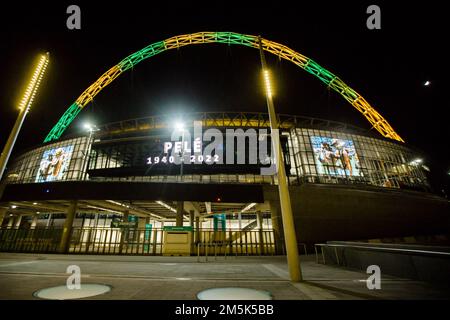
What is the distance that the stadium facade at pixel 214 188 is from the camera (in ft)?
52.4

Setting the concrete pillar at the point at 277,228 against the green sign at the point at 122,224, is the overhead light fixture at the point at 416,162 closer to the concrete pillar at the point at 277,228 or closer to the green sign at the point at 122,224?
the concrete pillar at the point at 277,228

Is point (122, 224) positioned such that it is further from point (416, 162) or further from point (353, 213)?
point (416, 162)

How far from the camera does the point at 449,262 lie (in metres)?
5.02

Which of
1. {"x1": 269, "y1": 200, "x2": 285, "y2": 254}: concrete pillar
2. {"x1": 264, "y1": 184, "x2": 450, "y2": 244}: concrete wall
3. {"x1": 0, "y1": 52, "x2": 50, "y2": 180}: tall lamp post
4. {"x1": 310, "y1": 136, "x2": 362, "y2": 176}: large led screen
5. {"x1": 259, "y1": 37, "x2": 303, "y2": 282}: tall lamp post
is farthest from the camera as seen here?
{"x1": 310, "y1": 136, "x2": 362, "y2": 176}: large led screen

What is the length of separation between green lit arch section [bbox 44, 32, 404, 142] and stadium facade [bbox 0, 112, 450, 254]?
7.49 meters

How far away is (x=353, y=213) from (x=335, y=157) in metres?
8.83

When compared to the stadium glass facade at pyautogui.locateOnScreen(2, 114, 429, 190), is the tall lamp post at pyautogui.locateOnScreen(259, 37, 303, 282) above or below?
below

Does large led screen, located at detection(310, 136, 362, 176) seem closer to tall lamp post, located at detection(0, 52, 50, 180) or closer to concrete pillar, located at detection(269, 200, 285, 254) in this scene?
concrete pillar, located at detection(269, 200, 285, 254)

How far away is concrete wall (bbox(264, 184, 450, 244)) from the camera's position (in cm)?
1659

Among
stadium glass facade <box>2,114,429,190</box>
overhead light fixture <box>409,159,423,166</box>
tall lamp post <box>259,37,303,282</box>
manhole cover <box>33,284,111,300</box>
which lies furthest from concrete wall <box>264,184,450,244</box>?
manhole cover <box>33,284,111,300</box>

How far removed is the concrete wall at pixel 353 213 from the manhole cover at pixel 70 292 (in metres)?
13.0

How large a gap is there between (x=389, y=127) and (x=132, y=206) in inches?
1780

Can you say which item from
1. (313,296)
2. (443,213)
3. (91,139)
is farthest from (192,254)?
(443,213)
